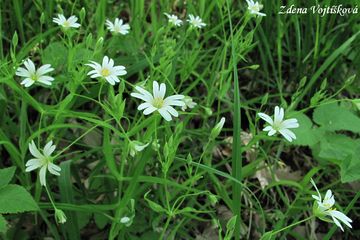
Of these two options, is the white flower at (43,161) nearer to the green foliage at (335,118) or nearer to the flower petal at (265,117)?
the flower petal at (265,117)

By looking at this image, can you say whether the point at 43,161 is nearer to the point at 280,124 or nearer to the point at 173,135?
the point at 173,135

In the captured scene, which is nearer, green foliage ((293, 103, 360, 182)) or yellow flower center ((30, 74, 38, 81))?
yellow flower center ((30, 74, 38, 81))

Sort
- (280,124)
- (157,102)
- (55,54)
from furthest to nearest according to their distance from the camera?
(55,54)
(280,124)
(157,102)

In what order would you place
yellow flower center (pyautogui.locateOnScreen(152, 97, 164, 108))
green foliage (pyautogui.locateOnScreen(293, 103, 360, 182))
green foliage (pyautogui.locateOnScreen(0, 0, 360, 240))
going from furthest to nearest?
green foliage (pyautogui.locateOnScreen(293, 103, 360, 182)) → green foliage (pyautogui.locateOnScreen(0, 0, 360, 240)) → yellow flower center (pyautogui.locateOnScreen(152, 97, 164, 108))

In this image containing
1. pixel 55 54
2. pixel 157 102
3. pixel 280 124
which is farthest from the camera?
pixel 55 54

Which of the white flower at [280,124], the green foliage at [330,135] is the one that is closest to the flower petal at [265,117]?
the white flower at [280,124]

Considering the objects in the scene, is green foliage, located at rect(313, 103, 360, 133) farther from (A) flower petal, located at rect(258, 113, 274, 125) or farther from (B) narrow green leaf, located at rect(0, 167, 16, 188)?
(B) narrow green leaf, located at rect(0, 167, 16, 188)

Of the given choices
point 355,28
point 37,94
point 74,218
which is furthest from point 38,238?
point 355,28

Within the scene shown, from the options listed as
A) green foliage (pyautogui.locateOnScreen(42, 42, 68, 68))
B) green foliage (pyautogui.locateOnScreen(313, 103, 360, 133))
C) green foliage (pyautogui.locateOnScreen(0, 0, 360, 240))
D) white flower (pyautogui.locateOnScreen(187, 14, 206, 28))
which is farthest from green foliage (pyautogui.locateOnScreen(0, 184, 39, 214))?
green foliage (pyautogui.locateOnScreen(313, 103, 360, 133))

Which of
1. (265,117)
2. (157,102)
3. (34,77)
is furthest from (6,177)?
(265,117)

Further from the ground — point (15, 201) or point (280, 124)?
point (280, 124)

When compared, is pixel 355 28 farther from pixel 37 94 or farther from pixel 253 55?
pixel 37 94
